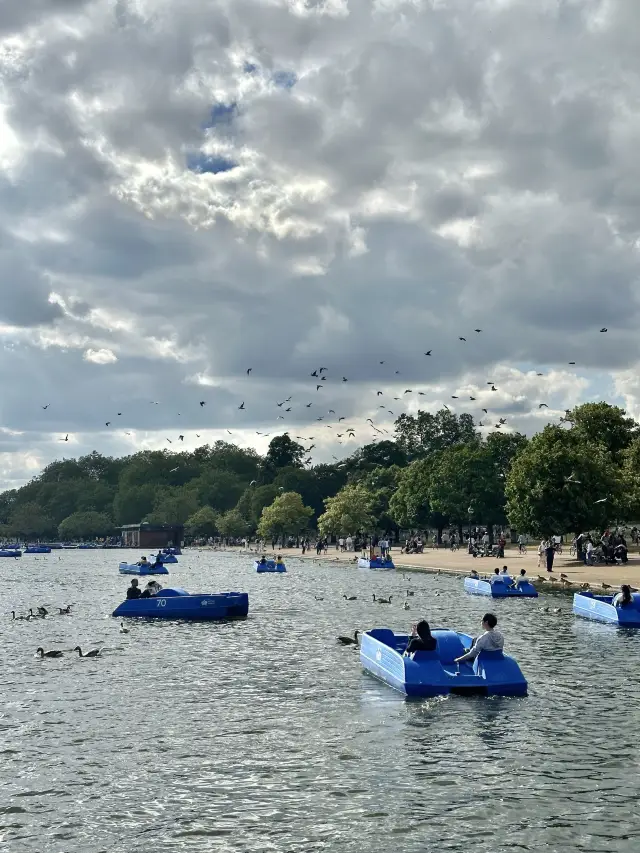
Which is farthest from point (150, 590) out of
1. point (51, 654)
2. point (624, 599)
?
point (624, 599)

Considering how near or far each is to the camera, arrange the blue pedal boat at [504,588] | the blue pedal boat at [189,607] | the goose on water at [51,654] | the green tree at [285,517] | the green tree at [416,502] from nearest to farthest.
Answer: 1. the goose on water at [51,654]
2. the blue pedal boat at [189,607]
3. the blue pedal boat at [504,588]
4. the green tree at [416,502]
5. the green tree at [285,517]

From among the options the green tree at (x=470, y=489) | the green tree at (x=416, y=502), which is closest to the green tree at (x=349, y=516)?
the green tree at (x=416, y=502)

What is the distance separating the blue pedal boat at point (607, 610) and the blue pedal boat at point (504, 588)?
1098cm

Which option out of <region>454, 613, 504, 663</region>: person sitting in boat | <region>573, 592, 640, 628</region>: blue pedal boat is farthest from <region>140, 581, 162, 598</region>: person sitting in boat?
<region>454, 613, 504, 663</region>: person sitting in boat

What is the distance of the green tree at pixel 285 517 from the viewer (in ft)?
591

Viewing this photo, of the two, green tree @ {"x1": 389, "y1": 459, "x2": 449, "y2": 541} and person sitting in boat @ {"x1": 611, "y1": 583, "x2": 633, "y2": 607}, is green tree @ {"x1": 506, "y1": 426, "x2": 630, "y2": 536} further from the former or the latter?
green tree @ {"x1": 389, "y1": 459, "x2": 449, "y2": 541}

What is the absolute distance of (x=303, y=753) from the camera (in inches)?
842

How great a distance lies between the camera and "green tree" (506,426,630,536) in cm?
7906

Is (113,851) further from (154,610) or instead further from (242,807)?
(154,610)

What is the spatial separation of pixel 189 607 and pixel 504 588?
67.1 ft

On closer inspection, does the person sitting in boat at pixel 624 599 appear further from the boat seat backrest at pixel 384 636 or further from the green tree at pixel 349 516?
the green tree at pixel 349 516

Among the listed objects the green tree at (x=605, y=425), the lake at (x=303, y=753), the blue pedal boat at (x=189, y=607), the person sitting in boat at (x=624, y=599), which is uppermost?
the green tree at (x=605, y=425)

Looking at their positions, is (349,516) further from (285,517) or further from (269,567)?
(269,567)

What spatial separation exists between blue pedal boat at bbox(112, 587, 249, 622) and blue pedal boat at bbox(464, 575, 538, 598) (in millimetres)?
17786
